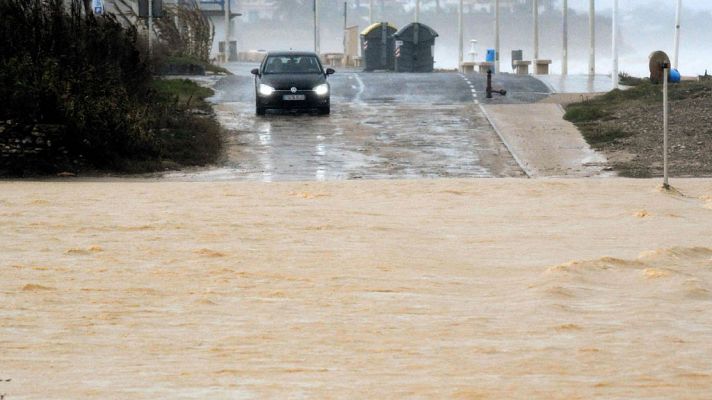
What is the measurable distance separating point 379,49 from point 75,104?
1734 inches

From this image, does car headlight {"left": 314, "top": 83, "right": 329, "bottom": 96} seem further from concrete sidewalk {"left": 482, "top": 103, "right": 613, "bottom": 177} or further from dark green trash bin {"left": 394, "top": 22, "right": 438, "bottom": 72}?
dark green trash bin {"left": 394, "top": 22, "right": 438, "bottom": 72}

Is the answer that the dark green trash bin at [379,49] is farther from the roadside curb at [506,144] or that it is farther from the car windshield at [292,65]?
the car windshield at [292,65]

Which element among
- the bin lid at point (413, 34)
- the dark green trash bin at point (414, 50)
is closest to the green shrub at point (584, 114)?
the dark green trash bin at point (414, 50)

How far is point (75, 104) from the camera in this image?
75.6 ft

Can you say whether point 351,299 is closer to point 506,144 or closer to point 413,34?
point 506,144

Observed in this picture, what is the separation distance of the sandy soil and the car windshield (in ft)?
59.4

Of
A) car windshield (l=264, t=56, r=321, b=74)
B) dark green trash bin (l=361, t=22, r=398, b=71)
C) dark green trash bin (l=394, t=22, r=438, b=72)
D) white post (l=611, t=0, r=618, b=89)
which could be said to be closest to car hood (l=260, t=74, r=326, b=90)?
car windshield (l=264, t=56, r=321, b=74)

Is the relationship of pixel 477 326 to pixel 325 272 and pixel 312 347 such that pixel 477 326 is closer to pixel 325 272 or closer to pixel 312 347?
pixel 312 347

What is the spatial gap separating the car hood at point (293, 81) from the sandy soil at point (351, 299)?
55.6ft

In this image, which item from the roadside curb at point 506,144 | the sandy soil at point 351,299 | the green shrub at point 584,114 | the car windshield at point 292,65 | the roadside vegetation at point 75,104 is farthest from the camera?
the car windshield at point 292,65

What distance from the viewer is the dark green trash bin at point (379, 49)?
66250 mm

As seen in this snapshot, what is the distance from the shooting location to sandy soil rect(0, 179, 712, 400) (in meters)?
7.61

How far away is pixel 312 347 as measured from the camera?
334 inches

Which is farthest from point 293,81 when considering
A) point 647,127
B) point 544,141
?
point 647,127
